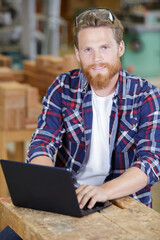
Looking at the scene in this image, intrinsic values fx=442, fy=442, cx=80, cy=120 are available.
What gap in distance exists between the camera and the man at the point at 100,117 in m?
1.67

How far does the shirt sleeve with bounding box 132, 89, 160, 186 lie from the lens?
1575 mm

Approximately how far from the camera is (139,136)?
1.70 meters

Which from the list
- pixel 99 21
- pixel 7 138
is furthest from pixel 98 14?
pixel 7 138

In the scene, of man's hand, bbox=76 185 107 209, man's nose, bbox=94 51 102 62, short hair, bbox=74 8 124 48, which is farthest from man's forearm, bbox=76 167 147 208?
short hair, bbox=74 8 124 48

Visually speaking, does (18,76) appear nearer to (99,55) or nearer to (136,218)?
(99,55)

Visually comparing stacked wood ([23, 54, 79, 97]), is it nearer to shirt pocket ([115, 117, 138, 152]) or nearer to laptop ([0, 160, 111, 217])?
shirt pocket ([115, 117, 138, 152])

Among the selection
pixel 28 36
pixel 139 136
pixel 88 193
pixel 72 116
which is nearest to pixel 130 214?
pixel 88 193

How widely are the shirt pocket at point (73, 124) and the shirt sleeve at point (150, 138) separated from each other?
0.83 ft

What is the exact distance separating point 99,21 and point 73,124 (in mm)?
433

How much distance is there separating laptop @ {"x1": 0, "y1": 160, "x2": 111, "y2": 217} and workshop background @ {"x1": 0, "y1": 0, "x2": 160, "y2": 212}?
57cm

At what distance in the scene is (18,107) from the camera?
8.80 feet

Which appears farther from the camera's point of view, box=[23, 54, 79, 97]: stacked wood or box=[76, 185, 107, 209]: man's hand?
box=[23, 54, 79, 97]: stacked wood

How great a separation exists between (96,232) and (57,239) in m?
0.11

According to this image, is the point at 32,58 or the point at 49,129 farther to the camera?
the point at 32,58
